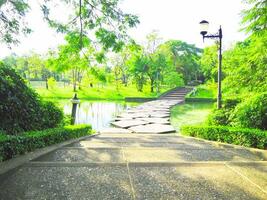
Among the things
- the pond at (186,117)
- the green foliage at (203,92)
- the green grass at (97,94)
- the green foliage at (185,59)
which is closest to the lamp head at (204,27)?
the pond at (186,117)

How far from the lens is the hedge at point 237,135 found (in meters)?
4.98

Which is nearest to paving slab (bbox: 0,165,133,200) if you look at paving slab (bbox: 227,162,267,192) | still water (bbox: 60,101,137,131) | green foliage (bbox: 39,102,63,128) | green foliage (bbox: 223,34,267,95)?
paving slab (bbox: 227,162,267,192)

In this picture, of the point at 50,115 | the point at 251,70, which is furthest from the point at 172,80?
the point at 50,115

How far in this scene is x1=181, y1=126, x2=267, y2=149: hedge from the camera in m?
4.98

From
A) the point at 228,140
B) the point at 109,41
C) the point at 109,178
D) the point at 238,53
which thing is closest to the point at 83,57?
the point at 109,41

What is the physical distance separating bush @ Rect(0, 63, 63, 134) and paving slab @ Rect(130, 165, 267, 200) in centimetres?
256

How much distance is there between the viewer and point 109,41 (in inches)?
329

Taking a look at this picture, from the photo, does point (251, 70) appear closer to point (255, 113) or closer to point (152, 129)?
point (255, 113)

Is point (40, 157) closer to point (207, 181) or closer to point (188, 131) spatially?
point (207, 181)

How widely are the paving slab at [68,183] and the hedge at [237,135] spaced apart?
293 cm

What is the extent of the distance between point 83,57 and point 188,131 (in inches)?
168

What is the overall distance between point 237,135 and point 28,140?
3987mm

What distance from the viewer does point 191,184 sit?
290 cm

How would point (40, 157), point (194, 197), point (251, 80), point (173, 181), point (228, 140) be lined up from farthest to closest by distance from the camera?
point (251, 80)
point (228, 140)
point (40, 157)
point (173, 181)
point (194, 197)
